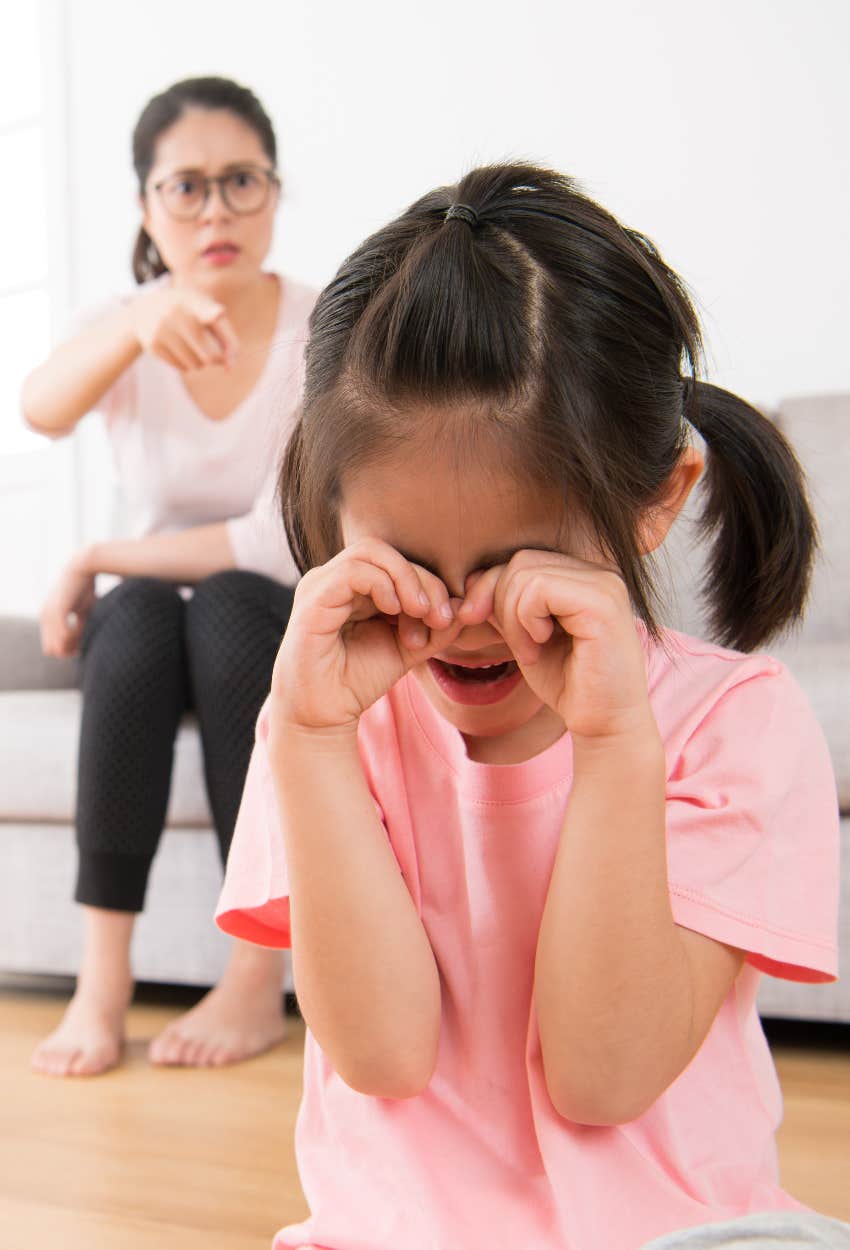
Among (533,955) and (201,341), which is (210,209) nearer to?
(201,341)

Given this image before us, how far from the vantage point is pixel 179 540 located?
1.47 metres

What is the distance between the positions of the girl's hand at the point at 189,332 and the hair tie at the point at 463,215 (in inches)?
28.1

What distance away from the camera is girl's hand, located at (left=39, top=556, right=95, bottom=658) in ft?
4.86

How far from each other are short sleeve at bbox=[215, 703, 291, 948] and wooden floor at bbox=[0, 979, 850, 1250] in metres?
0.25

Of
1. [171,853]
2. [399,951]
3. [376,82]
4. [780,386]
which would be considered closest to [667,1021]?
[399,951]

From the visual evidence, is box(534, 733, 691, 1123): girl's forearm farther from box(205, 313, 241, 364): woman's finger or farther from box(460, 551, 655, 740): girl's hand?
box(205, 313, 241, 364): woman's finger

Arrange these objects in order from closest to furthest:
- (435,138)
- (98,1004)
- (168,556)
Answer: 1. (98,1004)
2. (168,556)
3. (435,138)

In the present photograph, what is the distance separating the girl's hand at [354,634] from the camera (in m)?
0.58

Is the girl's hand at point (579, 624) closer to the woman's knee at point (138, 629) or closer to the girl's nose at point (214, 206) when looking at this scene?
the woman's knee at point (138, 629)

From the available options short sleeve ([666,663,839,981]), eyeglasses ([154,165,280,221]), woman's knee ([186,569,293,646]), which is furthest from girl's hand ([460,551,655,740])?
eyeglasses ([154,165,280,221])

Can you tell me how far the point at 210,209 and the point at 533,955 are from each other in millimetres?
1142

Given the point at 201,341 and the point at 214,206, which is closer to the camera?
the point at 201,341

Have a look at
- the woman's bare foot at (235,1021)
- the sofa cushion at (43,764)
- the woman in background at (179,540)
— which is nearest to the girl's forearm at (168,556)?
the woman in background at (179,540)

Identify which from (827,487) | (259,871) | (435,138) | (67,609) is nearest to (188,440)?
(67,609)
